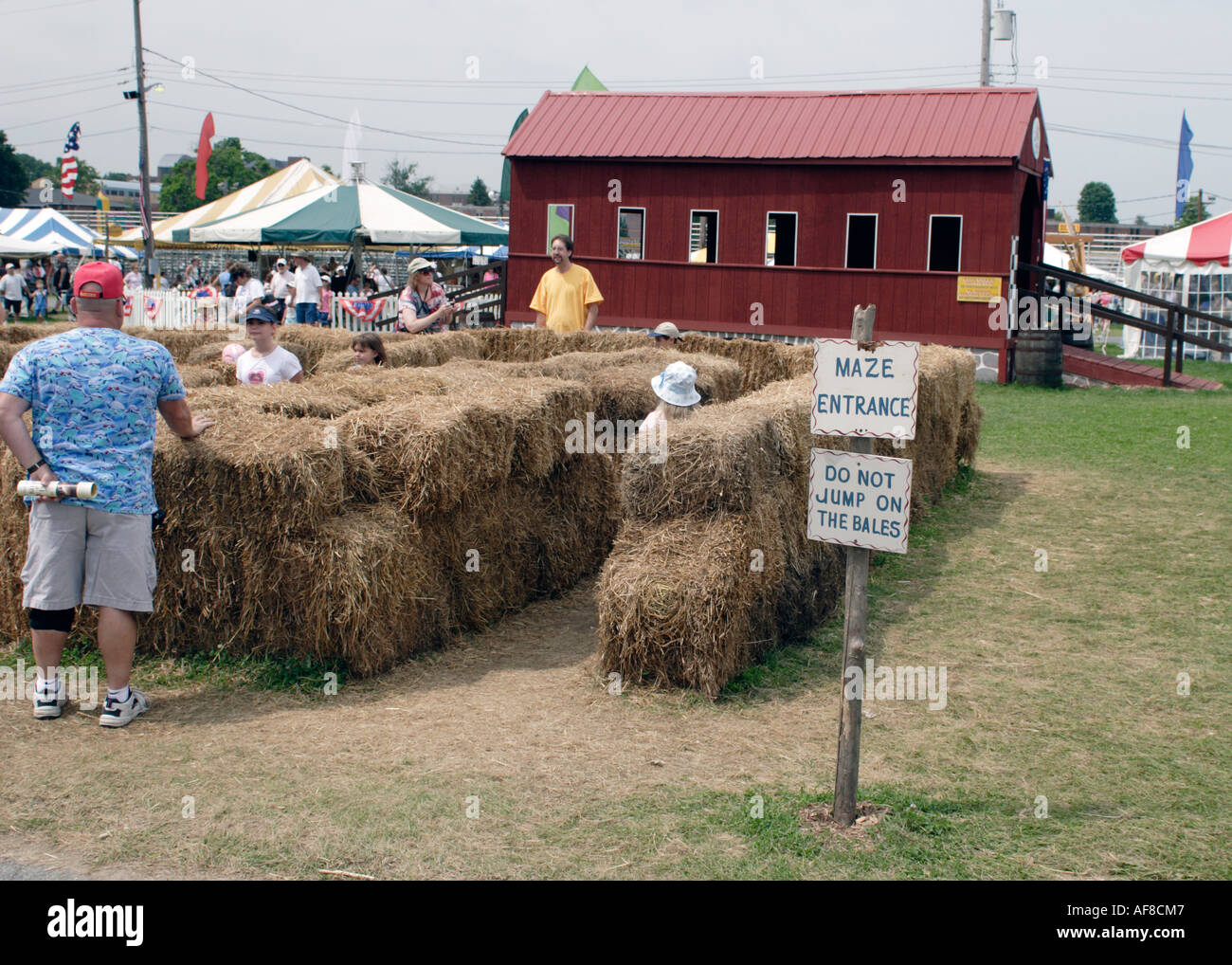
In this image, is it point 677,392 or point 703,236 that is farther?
point 703,236

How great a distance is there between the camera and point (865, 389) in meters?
4.66

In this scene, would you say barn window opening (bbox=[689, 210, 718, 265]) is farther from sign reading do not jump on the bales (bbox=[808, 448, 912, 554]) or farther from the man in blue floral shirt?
→ sign reading do not jump on the bales (bbox=[808, 448, 912, 554])

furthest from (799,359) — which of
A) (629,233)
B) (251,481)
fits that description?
(629,233)

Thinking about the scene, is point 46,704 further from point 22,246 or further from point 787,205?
point 22,246

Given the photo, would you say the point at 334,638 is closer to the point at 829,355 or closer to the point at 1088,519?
the point at 829,355

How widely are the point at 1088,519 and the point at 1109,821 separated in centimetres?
631

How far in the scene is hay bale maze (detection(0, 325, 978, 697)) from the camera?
611cm

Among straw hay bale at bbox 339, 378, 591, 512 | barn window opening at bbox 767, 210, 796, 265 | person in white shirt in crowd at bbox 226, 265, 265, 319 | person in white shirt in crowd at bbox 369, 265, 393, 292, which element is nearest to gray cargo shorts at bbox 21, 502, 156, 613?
straw hay bale at bbox 339, 378, 591, 512

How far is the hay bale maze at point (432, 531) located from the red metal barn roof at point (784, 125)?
48.6 ft

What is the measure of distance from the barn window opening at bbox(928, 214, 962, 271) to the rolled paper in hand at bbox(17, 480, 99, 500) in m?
18.5

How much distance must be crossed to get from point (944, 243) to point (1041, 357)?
2752mm

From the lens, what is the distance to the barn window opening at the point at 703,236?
23.1 m

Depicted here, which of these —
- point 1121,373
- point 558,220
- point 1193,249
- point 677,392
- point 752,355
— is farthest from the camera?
point 1193,249

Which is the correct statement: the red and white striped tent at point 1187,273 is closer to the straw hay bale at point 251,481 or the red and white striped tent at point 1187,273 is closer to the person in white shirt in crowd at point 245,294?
the person in white shirt in crowd at point 245,294
